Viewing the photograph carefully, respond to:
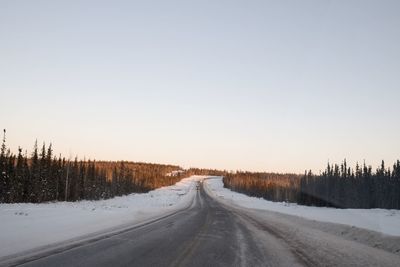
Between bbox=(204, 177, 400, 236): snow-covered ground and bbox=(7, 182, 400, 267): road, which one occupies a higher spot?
bbox=(7, 182, 400, 267): road

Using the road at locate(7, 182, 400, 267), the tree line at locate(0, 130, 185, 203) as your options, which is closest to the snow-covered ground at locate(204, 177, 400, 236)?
the road at locate(7, 182, 400, 267)

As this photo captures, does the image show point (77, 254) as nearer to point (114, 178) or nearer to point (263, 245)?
point (263, 245)

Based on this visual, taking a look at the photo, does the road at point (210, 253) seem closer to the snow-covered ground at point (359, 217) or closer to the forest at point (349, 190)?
the snow-covered ground at point (359, 217)

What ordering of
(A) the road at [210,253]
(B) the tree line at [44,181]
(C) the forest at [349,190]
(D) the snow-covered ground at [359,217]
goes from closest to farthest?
(A) the road at [210,253] < (D) the snow-covered ground at [359,217] < (B) the tree line at [44,181] < (C) the forest at [349,190]

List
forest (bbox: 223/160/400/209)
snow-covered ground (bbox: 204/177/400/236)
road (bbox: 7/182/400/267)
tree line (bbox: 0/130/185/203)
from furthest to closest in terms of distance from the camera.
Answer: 1. forest (bbox: 223/160/400/209)
2. tree line (bbox: 0/130/185/203)
3. snow-covered ground (bbox: 204/177/400/236)
4. road (bbox: 7/182/400/267)

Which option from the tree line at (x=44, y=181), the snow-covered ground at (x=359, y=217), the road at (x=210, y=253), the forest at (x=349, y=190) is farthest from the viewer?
the forest at (x=349, y=190)

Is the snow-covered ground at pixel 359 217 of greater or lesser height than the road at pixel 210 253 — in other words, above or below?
below

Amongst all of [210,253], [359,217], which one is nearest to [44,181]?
[359,217]

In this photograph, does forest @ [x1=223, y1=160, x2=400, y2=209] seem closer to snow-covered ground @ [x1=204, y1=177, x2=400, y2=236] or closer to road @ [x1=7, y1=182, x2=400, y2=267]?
snow-covered ground @ [x1=204, y1=177, x2=400, y2=236]

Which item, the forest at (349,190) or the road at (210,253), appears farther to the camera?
the forest at (349,190)

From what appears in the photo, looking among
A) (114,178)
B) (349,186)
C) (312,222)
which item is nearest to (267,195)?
(349,186)

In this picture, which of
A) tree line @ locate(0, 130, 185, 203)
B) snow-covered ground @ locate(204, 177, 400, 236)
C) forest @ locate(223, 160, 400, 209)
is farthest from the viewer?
forest @ locate(223, 160, 400, 209)

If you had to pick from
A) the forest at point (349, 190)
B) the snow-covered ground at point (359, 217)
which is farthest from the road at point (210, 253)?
the forest at point (349, 190)

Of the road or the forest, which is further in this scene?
the forest
